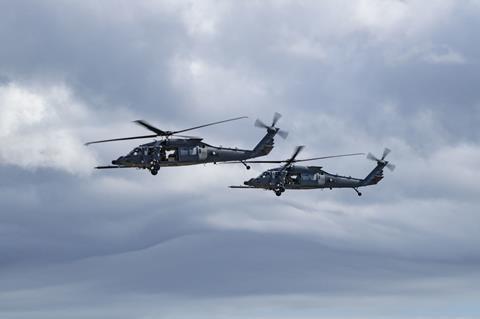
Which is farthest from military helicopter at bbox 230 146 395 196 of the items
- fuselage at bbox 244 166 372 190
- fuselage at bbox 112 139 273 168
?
fuselage at bbox 112 139 273 168

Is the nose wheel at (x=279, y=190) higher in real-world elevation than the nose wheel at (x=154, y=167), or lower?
higher

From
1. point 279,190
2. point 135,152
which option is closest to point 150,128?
point 135,152

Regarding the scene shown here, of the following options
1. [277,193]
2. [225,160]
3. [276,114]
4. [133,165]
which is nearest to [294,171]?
[277,193]

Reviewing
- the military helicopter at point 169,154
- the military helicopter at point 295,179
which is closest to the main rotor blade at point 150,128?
the military helicopter at point 169,154

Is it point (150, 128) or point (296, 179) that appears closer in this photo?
point (150, 128)

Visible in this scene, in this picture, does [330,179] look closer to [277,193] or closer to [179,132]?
[277,193]

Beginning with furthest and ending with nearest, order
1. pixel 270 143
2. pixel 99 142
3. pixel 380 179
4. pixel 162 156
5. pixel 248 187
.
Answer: pixel 380 179 → pixel 248 187 → pixel 270 143 → pixel 162 156 → pixel 99 142

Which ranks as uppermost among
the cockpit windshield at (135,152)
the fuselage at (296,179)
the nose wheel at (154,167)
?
the fuselage at (296,179)

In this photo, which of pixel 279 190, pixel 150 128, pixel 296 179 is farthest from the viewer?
pixel 296 179

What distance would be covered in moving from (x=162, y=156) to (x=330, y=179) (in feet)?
151

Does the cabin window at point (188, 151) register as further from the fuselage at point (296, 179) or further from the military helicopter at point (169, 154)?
the fuselage at point (296, 179)

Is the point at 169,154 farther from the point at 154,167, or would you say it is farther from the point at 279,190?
the point at 279,190

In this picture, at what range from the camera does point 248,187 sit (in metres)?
160

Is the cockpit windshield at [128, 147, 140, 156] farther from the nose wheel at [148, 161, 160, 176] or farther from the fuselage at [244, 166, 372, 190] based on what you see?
the fuselage at [244, 166, 372, 190]
